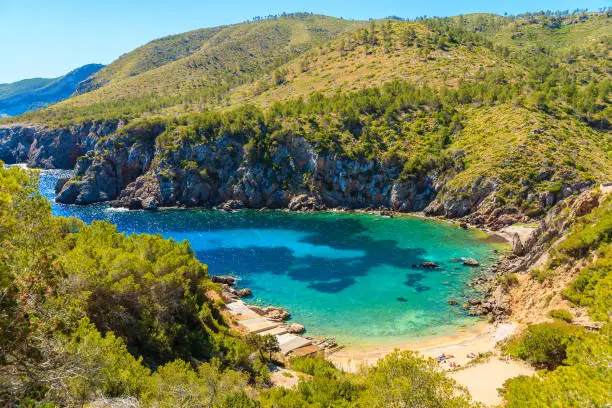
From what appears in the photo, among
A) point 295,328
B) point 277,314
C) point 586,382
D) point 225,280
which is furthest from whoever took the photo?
point 225,280

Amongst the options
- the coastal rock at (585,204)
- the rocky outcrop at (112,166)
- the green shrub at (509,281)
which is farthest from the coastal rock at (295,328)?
the rocky outcrop at (112,166)

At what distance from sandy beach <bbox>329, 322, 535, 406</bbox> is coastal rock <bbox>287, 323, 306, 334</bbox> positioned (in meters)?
5.38

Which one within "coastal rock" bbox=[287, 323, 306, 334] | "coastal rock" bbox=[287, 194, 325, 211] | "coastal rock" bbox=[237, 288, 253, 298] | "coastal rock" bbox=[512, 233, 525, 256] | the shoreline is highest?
"coastal rock" bbox=[287, 194, 325, 211]

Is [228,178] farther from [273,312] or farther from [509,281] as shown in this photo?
[509,281]

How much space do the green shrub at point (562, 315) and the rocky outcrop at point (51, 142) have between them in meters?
140

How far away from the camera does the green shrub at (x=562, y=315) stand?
30297 mm

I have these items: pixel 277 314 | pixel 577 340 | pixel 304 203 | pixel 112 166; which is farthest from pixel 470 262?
pixel 112 166

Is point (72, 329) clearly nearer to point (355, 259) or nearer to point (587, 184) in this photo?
point (355, 259)

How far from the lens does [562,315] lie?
30.7m

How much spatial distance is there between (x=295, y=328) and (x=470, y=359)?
1712cm

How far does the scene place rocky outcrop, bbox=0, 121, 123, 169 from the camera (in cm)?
13925

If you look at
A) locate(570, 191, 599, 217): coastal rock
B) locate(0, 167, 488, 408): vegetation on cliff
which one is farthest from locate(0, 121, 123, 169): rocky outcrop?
locate(570, 191, 599, 217): coastal rock

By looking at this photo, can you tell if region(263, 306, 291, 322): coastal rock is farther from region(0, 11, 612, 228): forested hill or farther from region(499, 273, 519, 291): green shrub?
region(0, 11, 612, 228): forested hill

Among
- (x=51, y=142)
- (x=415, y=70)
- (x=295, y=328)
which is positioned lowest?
(x=295, y=328)
